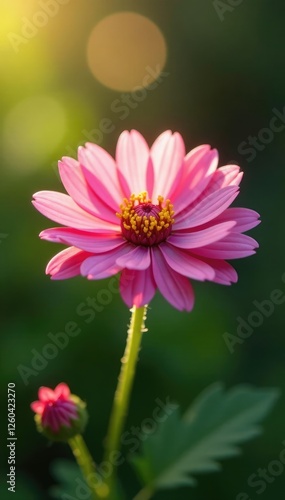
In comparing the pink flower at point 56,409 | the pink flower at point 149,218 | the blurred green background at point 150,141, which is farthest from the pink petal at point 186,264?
the blurred green background at point 150,141

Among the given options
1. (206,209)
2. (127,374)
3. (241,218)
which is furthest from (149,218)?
(127,374)

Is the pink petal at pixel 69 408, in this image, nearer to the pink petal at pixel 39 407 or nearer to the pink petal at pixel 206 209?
the pink petal at pixel 39 407

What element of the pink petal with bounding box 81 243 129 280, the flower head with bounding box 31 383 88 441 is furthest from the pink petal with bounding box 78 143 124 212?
the flower head with bounding box 31 383 88 441

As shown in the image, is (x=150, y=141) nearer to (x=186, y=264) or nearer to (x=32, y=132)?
(x=32, y=132)

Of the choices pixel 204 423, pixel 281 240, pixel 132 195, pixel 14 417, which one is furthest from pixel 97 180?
pixel 281 240

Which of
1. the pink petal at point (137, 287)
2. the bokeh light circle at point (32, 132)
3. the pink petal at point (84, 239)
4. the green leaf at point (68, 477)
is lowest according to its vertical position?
the green leaf at point (68, 477)

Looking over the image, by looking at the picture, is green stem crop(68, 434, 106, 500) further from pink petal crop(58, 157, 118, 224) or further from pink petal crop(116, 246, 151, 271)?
pink petal crop(58, 157, 118, 224)
